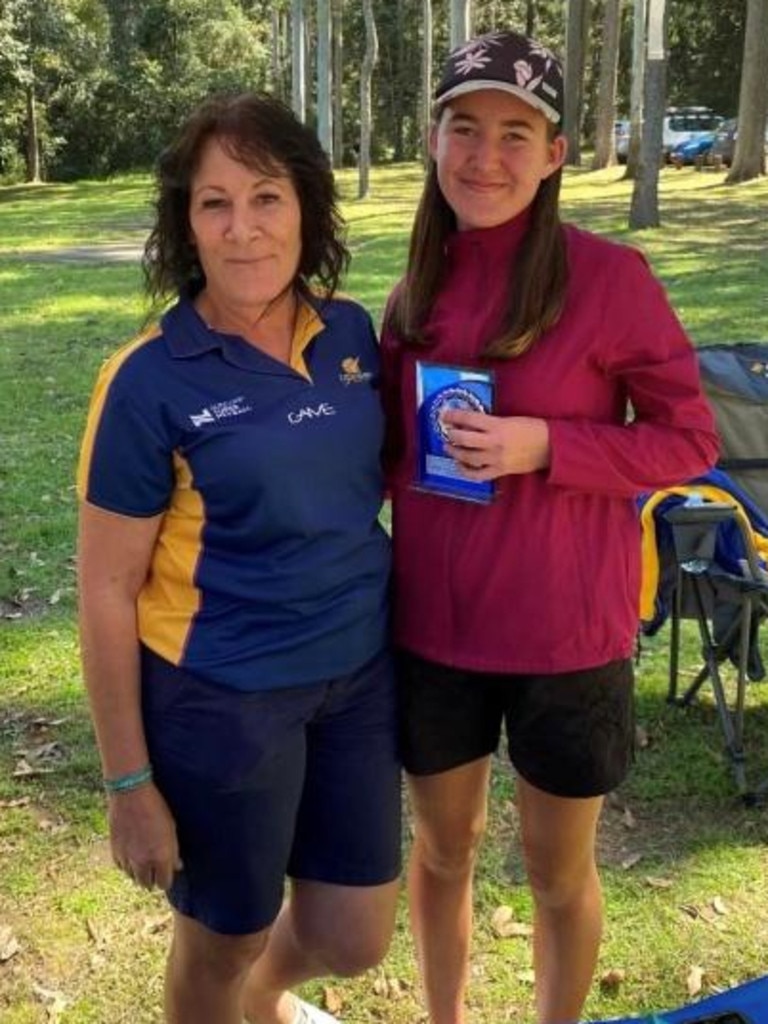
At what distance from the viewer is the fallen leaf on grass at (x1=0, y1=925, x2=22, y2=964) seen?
10.7 feet

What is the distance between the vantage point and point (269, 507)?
80.0 inches

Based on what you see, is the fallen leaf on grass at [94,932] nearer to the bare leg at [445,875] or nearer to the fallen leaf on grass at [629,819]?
the bare leg at [445,875]

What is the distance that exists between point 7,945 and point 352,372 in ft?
6.55

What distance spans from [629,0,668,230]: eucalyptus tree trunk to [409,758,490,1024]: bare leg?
1670cm

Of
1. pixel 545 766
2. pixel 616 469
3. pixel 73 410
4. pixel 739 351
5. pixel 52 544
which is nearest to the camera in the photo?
pixel 616 469

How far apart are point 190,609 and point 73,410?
7.16 m

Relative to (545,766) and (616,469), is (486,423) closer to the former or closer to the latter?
(616,469)

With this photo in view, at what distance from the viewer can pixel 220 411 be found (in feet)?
6.57

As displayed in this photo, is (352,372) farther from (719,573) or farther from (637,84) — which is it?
(637,84)

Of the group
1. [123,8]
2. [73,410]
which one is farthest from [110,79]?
[73,410]

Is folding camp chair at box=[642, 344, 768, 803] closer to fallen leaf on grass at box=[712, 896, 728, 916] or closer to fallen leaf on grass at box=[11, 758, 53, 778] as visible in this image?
fallen leaf on grass at box=[712, 896, 728, 916]

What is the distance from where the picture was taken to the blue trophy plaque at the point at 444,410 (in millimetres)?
2146

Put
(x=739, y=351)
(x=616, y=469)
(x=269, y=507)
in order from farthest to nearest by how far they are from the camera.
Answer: (x=739, y=351), (x=616, y=469), (x=269, y=507)

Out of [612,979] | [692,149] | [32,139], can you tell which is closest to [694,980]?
[612,979]
